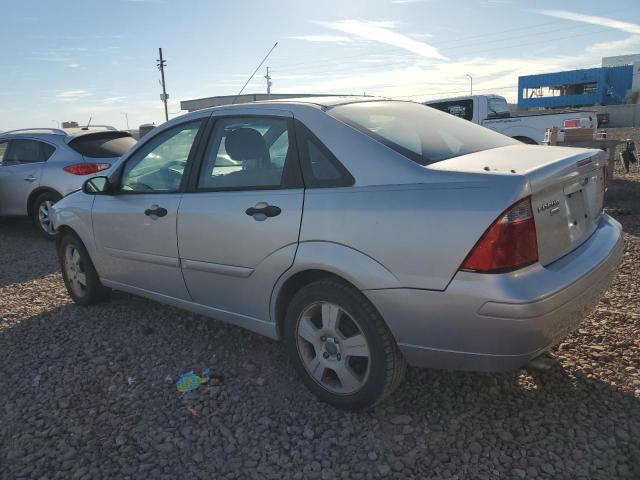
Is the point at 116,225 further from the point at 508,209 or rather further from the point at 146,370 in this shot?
the point at 508,209

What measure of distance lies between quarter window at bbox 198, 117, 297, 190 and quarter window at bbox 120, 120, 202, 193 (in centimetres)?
24

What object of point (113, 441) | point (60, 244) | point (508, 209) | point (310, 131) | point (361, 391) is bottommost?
point (113, 441)

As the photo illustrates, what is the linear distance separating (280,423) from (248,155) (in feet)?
5.21

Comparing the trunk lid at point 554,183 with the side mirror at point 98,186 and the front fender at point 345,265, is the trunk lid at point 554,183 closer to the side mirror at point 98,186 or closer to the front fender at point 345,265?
the front fender at point 345,265

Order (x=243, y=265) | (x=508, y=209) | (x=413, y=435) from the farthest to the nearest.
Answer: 1. (x=243, y=265)
2. (x=413, y=435)
3. (x=508, y=209)

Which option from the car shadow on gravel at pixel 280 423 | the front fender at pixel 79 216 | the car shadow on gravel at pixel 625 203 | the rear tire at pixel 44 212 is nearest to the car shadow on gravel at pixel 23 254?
the rear tire at pixel 44 212

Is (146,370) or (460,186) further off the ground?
(460,186)

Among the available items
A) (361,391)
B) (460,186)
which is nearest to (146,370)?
(361,391)

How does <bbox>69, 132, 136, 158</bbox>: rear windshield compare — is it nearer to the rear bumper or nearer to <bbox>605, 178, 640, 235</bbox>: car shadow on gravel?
the rear bumper

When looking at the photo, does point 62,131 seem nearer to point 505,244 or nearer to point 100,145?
point 100,145

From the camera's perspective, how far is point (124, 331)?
416 centimetres

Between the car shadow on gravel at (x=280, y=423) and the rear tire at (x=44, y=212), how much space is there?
15.0ft

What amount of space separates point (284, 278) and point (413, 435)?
106 centimetres

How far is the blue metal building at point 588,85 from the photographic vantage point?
58844 mm
